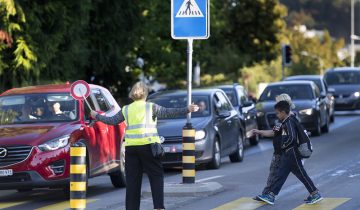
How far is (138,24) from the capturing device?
3397 centimetres

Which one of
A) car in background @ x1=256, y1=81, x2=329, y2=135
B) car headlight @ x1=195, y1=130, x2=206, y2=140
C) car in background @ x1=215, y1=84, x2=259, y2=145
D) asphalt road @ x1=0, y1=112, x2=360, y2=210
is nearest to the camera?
asphalt road @ x1=0, y1=112, x2=360, y2=210

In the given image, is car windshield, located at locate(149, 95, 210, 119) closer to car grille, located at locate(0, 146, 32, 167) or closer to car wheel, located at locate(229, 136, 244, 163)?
car wheel, located at locate(229, 136, 244, 163)

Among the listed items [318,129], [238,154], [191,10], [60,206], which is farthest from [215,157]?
[318,129]

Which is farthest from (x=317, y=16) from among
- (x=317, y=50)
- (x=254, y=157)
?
(x=254, y=157)

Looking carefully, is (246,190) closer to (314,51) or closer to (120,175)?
(120,175)

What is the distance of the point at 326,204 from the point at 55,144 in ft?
13.3

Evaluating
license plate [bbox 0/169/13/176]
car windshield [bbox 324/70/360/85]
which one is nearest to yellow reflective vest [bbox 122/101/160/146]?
license plate [bbox 0/169/13/176]

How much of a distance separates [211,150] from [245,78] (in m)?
40.8

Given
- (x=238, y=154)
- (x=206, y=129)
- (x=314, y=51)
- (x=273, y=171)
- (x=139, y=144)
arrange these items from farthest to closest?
(x=314, y=51) → (x=238, y=154) → (x=206, y=129) → (x=273, y=171) → (x=139, y=144)

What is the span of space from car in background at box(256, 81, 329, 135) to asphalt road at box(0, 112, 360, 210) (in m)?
4.95

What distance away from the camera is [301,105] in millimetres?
28562

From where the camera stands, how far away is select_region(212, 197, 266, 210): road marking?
533 inches

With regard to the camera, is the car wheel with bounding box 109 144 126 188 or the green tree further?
the green tree

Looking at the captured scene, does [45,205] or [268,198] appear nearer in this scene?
[268,198]
